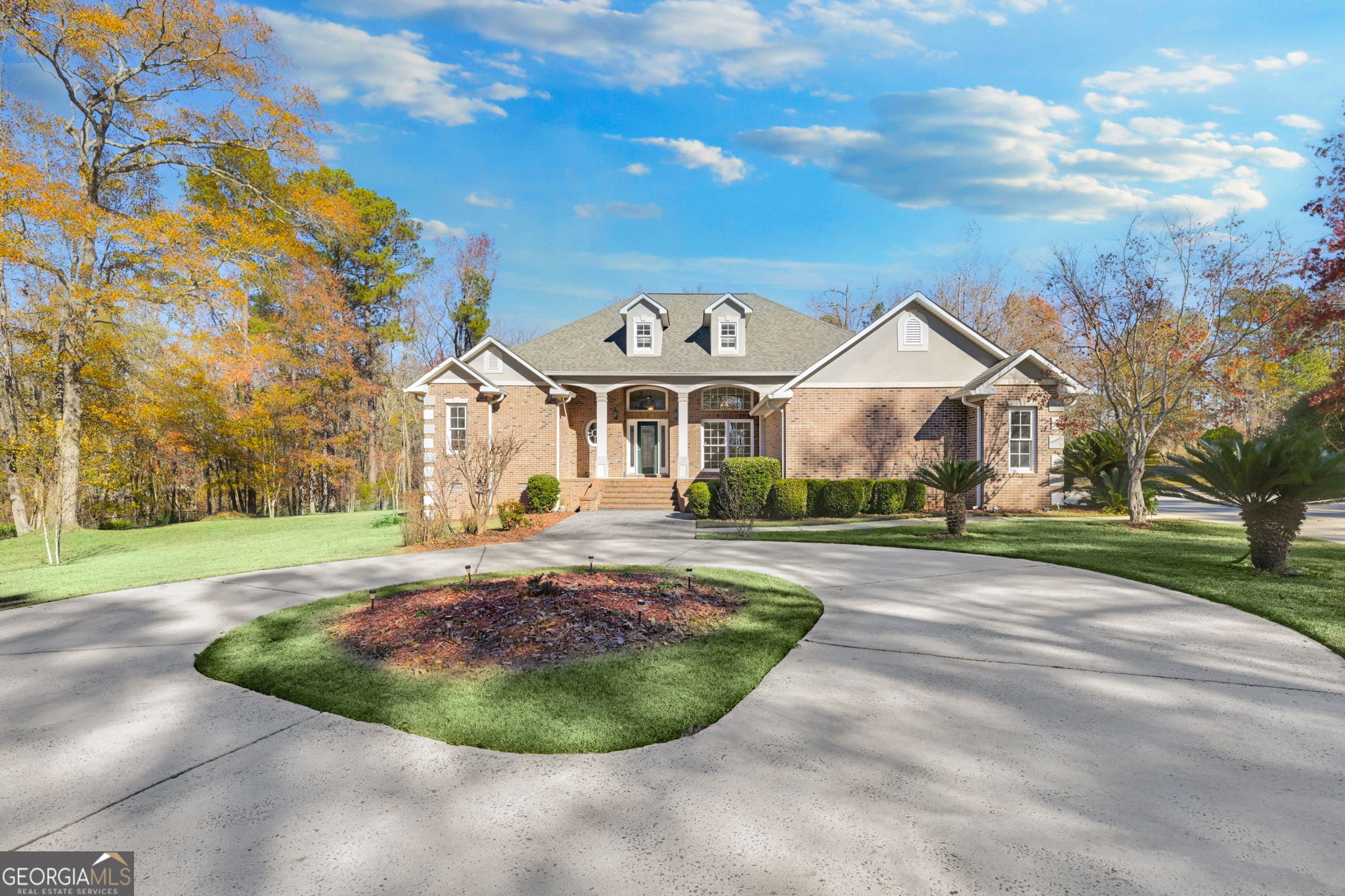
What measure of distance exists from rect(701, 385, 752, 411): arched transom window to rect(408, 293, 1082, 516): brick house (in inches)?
2.0

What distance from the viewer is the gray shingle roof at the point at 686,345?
20.9 m

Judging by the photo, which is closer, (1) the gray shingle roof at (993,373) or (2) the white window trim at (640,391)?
(1) the gray shingle roof at (993,373)

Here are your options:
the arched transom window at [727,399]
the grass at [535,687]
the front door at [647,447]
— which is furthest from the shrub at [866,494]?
the grass at [535,687]

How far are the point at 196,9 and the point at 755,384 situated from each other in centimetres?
2035

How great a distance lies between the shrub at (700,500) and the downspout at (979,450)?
7.77 meters

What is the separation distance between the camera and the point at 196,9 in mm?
18578

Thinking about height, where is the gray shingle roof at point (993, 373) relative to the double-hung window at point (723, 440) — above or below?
above

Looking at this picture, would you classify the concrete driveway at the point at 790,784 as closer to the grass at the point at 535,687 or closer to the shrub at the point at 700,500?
the grass at the point at 535,687

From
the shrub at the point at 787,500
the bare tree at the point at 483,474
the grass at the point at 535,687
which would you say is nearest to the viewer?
the grass at the point at 535,687

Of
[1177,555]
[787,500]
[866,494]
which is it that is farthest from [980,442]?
[1177,555]

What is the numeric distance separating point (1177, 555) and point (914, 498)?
292 inches

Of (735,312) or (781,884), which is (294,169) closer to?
(735,312)

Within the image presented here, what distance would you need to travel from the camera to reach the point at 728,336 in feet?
71.7

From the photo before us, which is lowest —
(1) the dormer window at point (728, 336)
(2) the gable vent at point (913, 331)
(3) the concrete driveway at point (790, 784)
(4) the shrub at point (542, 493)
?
(3) the concrete driveway at point (790, 784)
